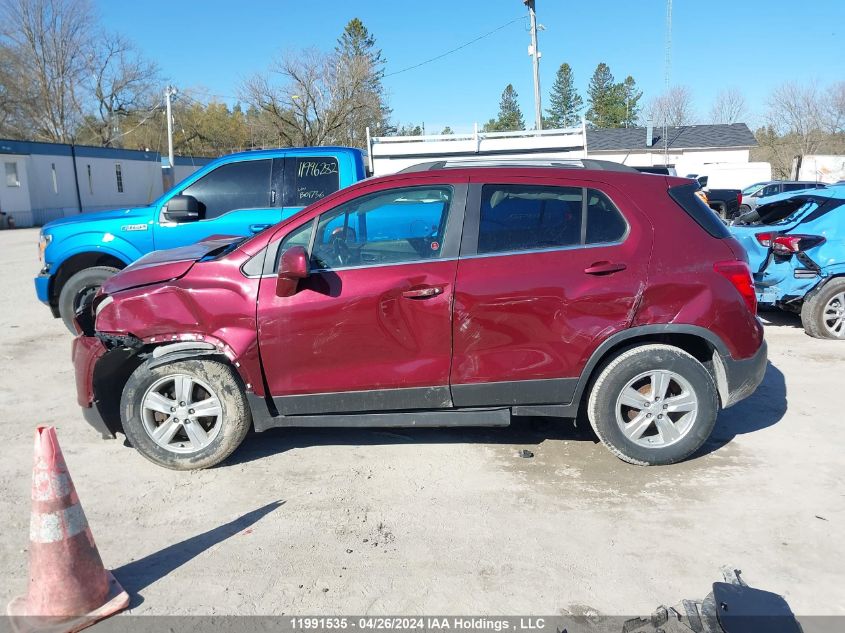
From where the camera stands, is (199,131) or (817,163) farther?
(199,131)

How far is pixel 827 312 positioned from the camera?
25.2 ft

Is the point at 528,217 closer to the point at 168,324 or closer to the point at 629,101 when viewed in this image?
the point at 168,324

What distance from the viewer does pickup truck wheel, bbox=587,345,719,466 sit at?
4.29m

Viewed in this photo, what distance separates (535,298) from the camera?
4.20 metres

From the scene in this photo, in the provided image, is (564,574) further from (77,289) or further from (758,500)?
(77,289)

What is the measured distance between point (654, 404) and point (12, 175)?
1365 inches

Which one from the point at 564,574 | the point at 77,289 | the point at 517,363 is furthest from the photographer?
the point at 77,289

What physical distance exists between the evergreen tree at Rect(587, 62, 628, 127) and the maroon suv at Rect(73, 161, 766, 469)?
241 feet

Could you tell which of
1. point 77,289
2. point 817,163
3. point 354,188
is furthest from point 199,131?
point 354,188

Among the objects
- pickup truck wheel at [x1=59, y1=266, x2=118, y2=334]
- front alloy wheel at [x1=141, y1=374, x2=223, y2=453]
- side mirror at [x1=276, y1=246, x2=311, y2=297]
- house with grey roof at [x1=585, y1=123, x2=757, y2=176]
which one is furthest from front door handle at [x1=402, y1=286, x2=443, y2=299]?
house with grey roof at [x1=585, y1=123, x2=757, y2=176]

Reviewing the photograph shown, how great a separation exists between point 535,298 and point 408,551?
5.61ft

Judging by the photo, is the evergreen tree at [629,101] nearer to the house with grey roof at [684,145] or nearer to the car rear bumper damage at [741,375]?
the house with grey roof at [684,145]

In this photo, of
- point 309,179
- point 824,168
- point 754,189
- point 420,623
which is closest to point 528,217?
point 420,623

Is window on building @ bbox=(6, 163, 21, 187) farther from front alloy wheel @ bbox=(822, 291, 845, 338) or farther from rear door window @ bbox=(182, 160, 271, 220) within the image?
front alloy wheel @ bbox=(822, 291, 845, 338)
